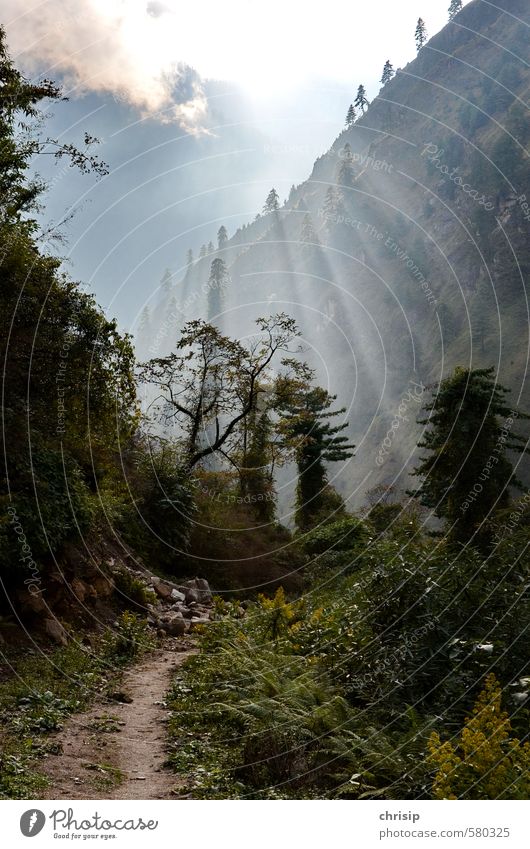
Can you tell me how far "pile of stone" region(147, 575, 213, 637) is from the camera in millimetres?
14328

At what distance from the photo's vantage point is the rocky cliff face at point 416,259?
86.4 metres

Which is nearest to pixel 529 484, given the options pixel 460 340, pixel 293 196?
pixel 460 340

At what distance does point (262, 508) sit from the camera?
30562 millimetres

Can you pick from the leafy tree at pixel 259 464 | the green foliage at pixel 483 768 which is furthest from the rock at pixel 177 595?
the green foliage at pixel 483 768

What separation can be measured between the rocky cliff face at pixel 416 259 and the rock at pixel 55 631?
6458 centimetres

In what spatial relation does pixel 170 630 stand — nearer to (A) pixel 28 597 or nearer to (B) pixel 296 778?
(A) pixel 28 597

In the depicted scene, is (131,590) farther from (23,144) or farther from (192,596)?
(23,144)

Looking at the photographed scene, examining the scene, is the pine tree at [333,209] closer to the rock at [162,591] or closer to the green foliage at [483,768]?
the rock at [162,591]

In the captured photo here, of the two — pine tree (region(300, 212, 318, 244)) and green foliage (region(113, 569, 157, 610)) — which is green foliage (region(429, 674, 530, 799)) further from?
pine tree (region(300, 212, 318, 244))

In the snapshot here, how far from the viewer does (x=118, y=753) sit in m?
6.25

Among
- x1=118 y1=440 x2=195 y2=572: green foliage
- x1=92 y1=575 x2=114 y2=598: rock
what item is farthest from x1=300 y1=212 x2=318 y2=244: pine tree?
x1=92 y1=575 x2=114 y2=598: rock

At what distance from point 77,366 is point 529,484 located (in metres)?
66.0

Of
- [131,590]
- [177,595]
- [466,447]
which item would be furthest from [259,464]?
[131,590]

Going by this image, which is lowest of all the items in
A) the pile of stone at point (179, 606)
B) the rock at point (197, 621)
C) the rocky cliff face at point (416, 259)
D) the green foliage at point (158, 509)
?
the rock at point (197, 621)
